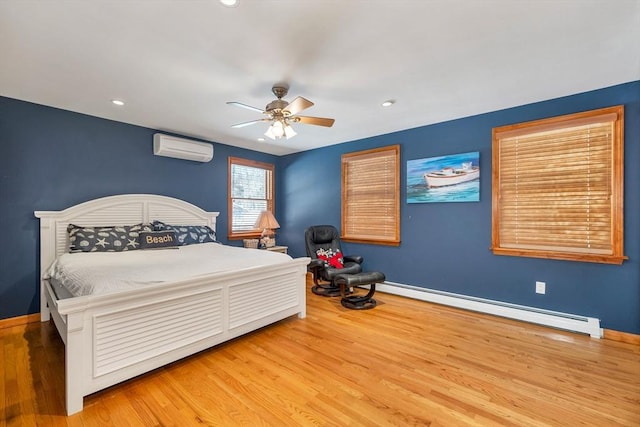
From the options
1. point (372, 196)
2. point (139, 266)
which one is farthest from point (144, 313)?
point (372, 196)

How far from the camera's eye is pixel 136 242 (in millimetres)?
3494

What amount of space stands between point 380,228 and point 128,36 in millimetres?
3791

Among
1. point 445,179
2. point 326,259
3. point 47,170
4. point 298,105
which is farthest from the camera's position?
point 326,259

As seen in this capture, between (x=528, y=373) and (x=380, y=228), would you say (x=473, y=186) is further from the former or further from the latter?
(x=528, y=373)

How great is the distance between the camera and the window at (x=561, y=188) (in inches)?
110

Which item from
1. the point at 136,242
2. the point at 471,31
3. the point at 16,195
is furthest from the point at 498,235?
the point at 16,195

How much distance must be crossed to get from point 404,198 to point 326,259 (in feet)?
4.94

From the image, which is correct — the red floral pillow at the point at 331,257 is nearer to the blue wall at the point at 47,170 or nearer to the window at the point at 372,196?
the window at the point at 372,196

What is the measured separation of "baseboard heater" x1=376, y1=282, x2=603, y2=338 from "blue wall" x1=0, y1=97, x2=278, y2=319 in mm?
4023

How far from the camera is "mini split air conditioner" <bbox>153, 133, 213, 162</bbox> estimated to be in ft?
13.3

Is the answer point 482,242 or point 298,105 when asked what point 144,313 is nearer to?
point 298,105

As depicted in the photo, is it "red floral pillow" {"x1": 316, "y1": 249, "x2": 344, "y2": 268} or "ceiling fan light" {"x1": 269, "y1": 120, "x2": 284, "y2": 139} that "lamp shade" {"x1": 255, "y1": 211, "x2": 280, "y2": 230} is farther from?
"ceiling fan light" {"x1": 269, "y1": 120, "x2": 284, "y2": 139}

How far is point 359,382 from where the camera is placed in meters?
2.10

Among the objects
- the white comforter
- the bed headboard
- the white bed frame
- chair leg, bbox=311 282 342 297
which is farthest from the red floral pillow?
the bed headboard
